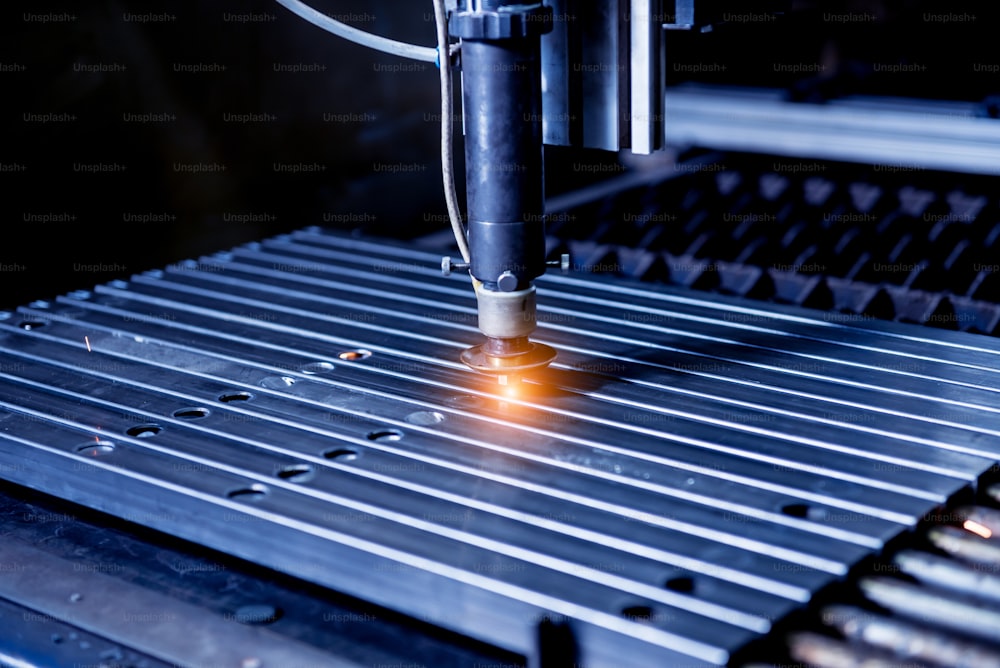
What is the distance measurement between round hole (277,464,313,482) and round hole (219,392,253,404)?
0.24 meters

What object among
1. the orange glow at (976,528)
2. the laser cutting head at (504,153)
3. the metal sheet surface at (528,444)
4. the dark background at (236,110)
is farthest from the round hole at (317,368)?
the dark background at (236,110)

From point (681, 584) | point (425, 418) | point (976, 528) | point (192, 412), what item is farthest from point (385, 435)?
point (976, 528)

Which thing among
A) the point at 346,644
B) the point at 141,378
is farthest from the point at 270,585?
the point at 141,378

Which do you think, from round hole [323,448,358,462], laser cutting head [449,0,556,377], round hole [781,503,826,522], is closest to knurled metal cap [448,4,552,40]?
laser cutting head [449,0,556,377]

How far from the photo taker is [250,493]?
1339 millimetres

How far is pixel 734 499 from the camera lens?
1254 millimetres

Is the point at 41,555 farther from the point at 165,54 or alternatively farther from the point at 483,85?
the point at 165,54

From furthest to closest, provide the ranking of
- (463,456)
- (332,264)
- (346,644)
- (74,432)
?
1. (332,264)
2. (74,432)
3. (463,456)
4. (346,644)

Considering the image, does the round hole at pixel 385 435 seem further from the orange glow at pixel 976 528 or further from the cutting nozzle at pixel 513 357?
the orange glow at pixel 976 528

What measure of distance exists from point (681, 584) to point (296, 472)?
0.49 metres

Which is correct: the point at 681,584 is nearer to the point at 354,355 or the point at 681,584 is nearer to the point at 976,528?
the point at 976,528

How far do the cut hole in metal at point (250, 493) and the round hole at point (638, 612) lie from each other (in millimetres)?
448

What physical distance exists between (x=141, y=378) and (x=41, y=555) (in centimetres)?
39

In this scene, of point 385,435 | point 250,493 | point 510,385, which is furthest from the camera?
point 510,385
